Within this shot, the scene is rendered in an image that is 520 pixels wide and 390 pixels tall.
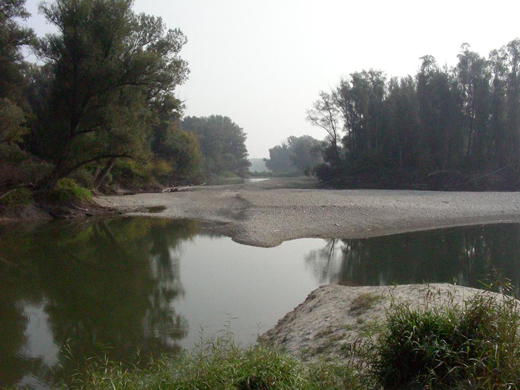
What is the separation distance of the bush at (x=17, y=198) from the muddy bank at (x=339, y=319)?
19.3 meters

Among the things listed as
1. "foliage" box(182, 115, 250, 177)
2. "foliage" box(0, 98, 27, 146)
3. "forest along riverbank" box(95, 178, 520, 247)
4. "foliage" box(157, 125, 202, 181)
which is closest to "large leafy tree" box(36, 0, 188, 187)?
"foliage" box(0, 98, 27, 146)

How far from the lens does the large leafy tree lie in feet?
72.2

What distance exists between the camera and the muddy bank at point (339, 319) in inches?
218

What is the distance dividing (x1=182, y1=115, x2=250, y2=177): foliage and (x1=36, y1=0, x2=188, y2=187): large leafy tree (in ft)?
200

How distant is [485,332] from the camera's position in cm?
368

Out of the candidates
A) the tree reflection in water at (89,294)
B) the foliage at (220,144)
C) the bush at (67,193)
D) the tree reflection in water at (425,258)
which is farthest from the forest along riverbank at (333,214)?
the foliage at (220,144)

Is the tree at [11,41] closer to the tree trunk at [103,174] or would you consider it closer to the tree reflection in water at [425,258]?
the tree trunk at [103,174]

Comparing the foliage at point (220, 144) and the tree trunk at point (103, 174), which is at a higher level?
the foliage at point (220, 144)

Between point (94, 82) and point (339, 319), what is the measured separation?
19.8 m

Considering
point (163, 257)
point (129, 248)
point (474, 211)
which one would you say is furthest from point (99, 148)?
point (474, 211)

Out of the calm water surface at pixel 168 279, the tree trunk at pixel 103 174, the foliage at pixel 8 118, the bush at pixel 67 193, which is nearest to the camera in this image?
the calm water surface at pixel 168 279

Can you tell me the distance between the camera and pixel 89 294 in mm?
9977

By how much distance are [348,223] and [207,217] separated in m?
8.18

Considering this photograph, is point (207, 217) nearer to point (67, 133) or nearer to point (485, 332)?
point (67, 133)
